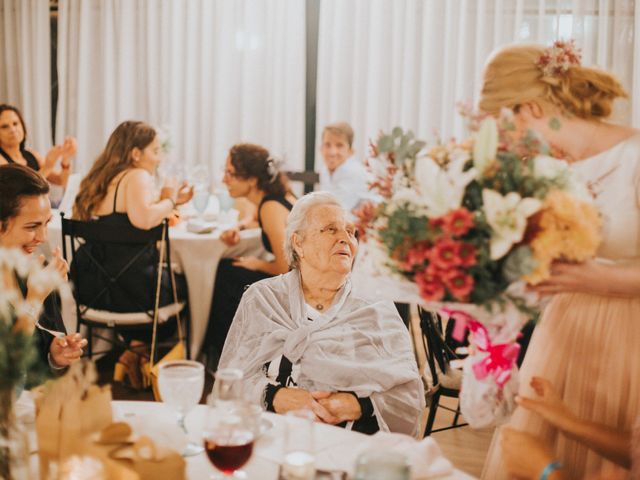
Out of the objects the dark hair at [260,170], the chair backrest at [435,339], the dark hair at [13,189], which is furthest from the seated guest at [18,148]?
the chair backrest at [435,339]

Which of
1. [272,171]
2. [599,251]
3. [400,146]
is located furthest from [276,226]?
[400,146]

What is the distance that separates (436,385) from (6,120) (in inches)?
132

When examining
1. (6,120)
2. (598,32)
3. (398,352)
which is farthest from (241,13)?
(398,352)

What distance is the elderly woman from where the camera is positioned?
2.17 m

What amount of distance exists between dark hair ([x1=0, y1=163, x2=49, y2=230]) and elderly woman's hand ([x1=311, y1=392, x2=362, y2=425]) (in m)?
1.02

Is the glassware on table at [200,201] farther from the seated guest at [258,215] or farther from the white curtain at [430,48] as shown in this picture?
the white curtain at [430,48]

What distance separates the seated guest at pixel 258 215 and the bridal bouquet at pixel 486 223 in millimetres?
2661

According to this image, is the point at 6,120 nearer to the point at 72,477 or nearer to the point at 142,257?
the point at 142,257

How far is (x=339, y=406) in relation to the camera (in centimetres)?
213

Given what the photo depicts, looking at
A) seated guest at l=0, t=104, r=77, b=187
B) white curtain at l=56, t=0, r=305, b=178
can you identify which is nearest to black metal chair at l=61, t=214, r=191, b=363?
seated guest at l=0, t=104, r=77, b=187

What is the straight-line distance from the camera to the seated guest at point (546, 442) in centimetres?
139

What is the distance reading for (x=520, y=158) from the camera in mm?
1289

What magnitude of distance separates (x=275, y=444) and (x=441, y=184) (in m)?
0.61

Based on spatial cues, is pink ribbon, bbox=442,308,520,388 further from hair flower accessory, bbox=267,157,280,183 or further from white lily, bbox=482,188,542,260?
hair flower accessory, bbox=267,157,280,183
